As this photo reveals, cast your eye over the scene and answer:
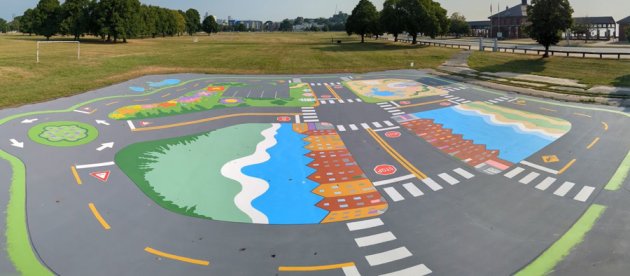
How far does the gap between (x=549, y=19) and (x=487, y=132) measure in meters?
30.9

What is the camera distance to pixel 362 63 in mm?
47000

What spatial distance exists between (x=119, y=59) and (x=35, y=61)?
349 inches

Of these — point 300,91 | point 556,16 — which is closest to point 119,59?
point 300,91

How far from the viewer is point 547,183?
12.6 m

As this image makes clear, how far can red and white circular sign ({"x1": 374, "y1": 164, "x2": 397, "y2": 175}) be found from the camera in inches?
544

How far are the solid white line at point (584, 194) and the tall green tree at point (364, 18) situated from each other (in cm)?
6914

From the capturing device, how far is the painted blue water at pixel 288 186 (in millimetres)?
10789

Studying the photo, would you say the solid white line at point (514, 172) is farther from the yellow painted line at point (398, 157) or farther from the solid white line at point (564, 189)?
the yellow painted line at point (398, 157)

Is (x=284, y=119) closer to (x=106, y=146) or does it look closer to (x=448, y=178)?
(x=106, y=146)

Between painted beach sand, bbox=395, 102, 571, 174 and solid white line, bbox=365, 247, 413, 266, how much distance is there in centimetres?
685

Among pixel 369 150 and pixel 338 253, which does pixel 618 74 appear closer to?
pixel 369 150

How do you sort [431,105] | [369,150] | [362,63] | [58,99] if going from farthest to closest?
[362,63]
[431,105]
[58,99]
[369,150]

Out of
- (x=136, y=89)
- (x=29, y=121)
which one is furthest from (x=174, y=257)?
(x=136, y=89)

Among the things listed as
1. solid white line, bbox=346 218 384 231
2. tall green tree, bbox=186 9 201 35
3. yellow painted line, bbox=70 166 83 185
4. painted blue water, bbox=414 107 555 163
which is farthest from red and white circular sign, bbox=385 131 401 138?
tall green tree, bbox=186 9 201 35
